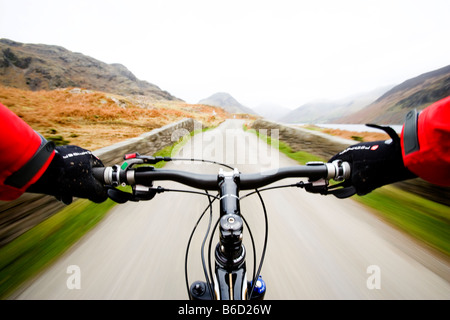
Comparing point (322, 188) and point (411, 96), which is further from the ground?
point (411, 96)

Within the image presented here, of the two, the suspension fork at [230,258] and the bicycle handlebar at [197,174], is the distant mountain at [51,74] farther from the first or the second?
the suspension fork at [230,258]

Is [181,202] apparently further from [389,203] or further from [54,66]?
[54,66]

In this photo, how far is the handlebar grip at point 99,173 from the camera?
1096 mm

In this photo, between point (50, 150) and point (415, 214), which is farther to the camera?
point (415, 214)

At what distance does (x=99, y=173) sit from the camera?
1100 mm

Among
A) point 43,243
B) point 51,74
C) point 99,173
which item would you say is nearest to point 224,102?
point 51,74

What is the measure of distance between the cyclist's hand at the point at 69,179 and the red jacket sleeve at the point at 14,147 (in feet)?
0.38

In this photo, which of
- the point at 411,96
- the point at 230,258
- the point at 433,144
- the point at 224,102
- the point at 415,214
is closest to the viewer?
the point at 433,144

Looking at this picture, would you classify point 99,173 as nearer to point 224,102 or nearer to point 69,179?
point 69,179

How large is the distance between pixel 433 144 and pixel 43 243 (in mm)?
3283

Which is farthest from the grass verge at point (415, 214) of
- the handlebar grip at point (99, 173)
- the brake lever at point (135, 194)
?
the handlebar grip at point (99, 173)

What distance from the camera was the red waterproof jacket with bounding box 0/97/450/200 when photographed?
73 cm

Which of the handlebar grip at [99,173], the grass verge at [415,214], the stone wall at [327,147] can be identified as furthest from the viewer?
the stone wall at [327,147]
